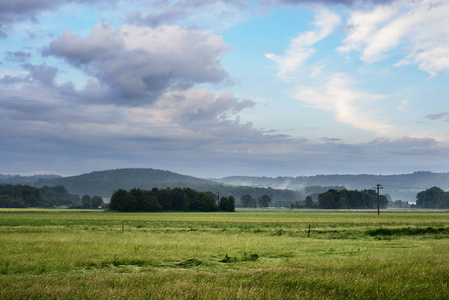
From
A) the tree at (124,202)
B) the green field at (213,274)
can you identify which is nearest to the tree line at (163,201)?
the tree at (124,202)

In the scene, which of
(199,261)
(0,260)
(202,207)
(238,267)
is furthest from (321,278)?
(202,207)

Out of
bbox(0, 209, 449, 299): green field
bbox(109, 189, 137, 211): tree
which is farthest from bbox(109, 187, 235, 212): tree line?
bbox(0, 209, 449, 299): green field

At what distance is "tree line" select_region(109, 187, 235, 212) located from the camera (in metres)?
162

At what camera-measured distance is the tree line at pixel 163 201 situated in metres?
162

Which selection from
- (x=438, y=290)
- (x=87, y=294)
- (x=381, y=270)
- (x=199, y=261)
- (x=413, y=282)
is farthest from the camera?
(x=199, y=261)

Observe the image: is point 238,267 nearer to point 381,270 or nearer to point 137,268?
point 137,268

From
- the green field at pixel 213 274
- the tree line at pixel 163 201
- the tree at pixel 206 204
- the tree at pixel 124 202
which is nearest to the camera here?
the green field at pixel 213 274

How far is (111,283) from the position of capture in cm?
1584

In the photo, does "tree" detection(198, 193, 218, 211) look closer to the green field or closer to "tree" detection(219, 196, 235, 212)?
"tree" detection(219, 196, 235, 212)

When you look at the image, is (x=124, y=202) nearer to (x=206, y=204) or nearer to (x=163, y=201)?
(x=163, y=201)

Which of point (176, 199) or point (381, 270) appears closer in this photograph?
point (381, 270)

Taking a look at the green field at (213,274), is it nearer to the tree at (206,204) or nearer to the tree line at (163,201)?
the tree line at (163,201)

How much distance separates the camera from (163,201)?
17562cm

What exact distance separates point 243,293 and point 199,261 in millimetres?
9245
